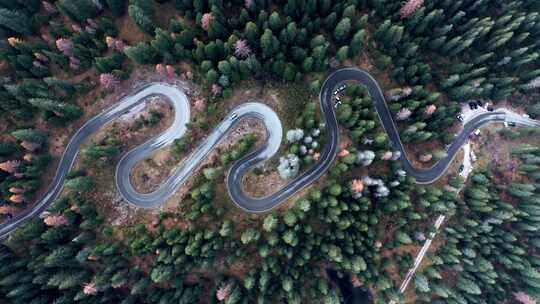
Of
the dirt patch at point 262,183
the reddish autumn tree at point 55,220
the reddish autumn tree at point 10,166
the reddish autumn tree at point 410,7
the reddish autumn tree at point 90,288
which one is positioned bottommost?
the dirt patch at point 262,183

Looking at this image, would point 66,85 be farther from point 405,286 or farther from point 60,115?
point 405,286

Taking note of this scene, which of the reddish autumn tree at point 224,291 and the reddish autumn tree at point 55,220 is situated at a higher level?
the reddish autumn tree at point 55,220

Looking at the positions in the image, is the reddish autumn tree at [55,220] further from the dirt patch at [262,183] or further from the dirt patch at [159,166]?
the dirt patch at [262,183]

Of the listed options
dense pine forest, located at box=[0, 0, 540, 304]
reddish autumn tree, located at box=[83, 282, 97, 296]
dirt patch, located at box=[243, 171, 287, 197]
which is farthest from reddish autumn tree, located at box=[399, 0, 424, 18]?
reddish autumn tree, located at box=[83, 282, 97, 296]

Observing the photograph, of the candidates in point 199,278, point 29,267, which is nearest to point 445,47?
point 199,278

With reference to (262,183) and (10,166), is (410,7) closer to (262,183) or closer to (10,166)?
(262,183)

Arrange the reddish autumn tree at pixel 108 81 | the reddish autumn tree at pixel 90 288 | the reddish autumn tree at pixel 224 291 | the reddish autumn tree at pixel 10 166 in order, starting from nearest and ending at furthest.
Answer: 1. the reddish autumn tree at pixel 90 288
2. the reddish autumn tree at pixel 10 166
3. the reddish autumn tree at pixel 108 81
4. the reddish autumn tree at pixel 224 291

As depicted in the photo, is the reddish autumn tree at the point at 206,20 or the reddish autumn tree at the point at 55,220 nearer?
the reddish autumn tree at the point at 55,220

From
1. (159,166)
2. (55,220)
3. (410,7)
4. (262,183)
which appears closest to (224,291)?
(262,183)

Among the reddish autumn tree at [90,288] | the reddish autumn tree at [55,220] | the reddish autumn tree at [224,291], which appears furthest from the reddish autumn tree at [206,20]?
the reddish autumn tree at [90,288]
